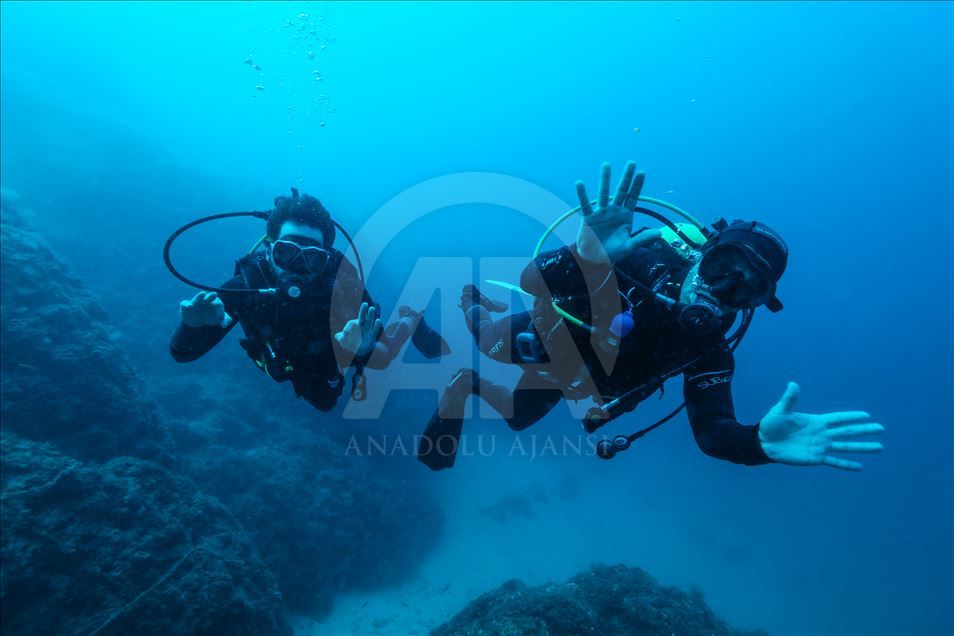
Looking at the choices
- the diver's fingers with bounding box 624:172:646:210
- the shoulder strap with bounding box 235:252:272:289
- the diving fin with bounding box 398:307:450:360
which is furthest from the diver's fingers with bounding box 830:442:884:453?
the shoulder strap with bounding box 235:252:272:289

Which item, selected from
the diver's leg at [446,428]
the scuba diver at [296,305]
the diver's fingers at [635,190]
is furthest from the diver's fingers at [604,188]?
the diver's leg at [446,428]

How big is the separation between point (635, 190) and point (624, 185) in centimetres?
8

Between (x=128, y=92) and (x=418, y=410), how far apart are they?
64.3 meters

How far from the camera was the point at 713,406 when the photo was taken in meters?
3.51

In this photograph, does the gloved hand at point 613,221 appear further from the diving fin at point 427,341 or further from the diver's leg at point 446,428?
the diving fin at point 427,341

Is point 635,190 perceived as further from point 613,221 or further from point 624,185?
point 613,221

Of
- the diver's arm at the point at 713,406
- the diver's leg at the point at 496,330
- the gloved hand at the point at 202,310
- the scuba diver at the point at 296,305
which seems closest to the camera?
the diver's arm at the point at 713,406

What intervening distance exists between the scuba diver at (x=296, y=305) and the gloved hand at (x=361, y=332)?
0.14 ft

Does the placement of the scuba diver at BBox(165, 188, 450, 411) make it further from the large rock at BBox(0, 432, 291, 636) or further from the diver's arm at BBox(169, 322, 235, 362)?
the large rock at BBox(0, 432, 291, 636)

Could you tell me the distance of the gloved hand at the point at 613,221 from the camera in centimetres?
284

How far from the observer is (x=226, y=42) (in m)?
103

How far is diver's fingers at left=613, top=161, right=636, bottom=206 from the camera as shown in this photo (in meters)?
2.80

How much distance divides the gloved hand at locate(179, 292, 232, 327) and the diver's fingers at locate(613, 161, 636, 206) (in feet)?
11.2

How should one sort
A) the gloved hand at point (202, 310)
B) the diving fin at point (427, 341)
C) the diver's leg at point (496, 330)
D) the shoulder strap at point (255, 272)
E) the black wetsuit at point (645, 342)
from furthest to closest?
the diving fin at point (427, 341) < the diver's leg at point (496, 330) < the shoulder strap at point (255, 272) < the gloved hand at point (202, 310) < the black wetsuit at point (645, 342)
